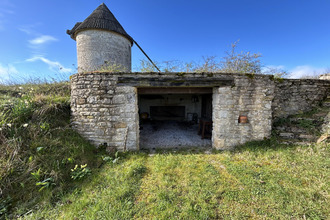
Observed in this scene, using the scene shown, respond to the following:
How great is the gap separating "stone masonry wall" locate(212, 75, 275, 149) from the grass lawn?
596 millimetres

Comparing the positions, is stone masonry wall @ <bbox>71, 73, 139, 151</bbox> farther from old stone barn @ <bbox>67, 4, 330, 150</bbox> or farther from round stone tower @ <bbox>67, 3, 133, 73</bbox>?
round stone tower @ <bbox>67, 3, 133, 73</bbox>

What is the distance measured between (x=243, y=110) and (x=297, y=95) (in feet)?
9.71

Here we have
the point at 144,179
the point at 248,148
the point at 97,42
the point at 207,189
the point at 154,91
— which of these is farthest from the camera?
the point at 97,42

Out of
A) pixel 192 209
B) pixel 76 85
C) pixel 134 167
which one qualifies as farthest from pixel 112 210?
pixel 76 85

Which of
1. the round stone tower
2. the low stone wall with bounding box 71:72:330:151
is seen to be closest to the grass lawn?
the low stone wall with bounding box 71:72:330:151

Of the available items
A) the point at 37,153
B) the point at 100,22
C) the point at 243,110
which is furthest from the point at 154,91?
the point at 100,22

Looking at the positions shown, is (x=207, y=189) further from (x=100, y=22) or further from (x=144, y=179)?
(x=100, y=22)

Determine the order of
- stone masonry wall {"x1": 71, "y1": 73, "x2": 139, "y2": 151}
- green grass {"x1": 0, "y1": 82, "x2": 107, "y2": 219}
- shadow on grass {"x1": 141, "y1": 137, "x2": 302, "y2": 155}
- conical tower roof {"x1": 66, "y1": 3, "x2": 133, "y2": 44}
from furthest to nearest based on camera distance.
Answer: conical tower roof {"x1": 66, "y1": 3, "x2": 133, "y2": 44}, shadow on grass {"x1": 141, "y1": 137, "x2": 302, "y2": 155}, stone masonry wall {"x1": 71, "y1": 73, "x2": 139, "y2": 151}, green grass {"x1": 0, "y1": 82, "x2": 107, "y2": 219}

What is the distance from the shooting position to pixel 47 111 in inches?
140

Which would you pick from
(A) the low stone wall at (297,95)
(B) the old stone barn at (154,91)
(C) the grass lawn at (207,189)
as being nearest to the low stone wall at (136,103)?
(B) the old stone barn at (154,91)

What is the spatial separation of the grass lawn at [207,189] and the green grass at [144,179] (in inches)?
0.6

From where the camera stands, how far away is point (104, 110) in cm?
359

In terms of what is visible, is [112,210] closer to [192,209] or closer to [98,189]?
[98,189]

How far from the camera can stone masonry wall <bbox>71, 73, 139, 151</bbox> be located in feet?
11.5
